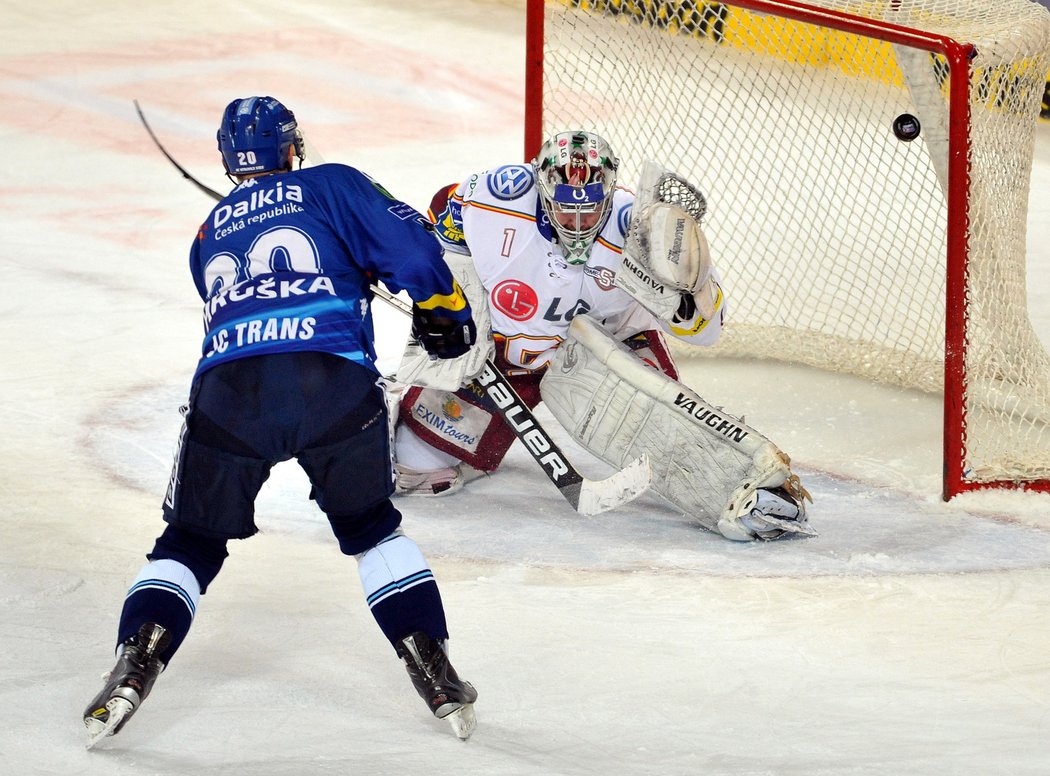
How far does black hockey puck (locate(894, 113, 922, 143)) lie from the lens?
11.7ft

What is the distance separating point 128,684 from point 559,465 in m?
1.44

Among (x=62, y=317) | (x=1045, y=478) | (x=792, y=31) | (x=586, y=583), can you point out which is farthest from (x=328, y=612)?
(x=792, y=31)

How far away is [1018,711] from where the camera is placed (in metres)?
2.66

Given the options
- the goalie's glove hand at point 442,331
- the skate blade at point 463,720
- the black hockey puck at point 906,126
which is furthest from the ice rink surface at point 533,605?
the black hockey puck at point 906,126

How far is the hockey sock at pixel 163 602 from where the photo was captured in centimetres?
248

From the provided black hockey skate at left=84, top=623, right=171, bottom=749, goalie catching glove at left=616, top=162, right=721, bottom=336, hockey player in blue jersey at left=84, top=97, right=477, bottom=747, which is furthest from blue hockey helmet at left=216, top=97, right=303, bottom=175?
goalie catching glove at left=616, top=162, right=721, bottom=336

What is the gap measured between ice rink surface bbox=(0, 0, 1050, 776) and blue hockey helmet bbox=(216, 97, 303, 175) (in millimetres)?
909

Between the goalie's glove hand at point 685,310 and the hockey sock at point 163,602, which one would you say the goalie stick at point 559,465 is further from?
the hockey sock at point 163,602

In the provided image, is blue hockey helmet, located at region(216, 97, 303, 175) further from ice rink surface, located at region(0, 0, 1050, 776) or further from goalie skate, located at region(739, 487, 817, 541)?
goalie skate, located at region(739, 487, 817, 541)

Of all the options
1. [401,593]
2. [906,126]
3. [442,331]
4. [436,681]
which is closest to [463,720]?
[436,681]

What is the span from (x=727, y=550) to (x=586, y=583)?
0.38 meters

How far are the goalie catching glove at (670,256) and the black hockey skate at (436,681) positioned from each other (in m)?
1.24

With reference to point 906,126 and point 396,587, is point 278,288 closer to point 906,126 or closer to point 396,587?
point 396,587

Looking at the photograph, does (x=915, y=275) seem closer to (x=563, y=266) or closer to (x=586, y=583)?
(x=563, y=266)
